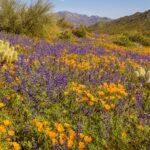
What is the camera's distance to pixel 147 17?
86.9 m

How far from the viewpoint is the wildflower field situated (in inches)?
207

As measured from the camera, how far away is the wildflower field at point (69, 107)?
17.3ft

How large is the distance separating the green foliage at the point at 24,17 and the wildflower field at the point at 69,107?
9.94 metres

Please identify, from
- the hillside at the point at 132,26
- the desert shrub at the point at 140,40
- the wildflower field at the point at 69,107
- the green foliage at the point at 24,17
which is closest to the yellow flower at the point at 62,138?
the wildflower field at the point at 69,107

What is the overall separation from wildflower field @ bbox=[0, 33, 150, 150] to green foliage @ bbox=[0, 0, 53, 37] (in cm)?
994

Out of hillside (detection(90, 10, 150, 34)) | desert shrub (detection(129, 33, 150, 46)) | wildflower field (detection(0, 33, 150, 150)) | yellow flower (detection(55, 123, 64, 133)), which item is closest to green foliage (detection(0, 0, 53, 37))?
desert shrub (detection(129, 33, 150, 46))

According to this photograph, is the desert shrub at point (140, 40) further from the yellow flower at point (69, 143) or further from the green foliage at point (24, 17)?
the yellow flower at point (69, 143)

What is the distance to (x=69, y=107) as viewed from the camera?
639 centimetres

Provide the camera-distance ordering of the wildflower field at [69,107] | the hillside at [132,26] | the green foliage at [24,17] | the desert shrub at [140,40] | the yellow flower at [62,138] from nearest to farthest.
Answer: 1. the yellow flower at [62,138]
2. the wildflower field at [69,107]
3. the green foliage at [24,17]
4. the desert shrub at [140,40]
5. the hillside at [132,26]

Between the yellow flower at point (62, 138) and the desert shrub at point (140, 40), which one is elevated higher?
the desert shrub at point (140, 40)

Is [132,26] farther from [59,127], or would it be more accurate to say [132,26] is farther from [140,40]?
[59,127]

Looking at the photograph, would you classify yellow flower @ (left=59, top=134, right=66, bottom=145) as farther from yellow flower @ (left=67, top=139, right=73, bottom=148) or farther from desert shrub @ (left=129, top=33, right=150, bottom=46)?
desert shrub @ (left=129, top=33, right=150, bottom=46)

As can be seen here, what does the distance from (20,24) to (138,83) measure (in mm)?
11351

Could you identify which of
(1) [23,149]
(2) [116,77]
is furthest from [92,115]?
→ (2) [116,77]
